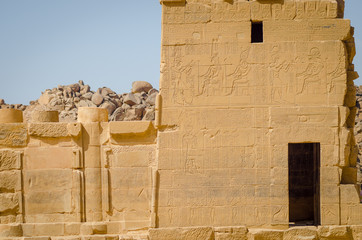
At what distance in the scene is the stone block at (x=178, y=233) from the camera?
664 cm

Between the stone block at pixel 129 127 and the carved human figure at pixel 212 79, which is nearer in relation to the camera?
the carved human figure at pixel 212 79

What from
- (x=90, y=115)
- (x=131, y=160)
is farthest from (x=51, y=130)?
(x=131, y=160)

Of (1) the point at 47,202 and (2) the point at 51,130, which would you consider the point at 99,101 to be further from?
(1) the point at 47,202

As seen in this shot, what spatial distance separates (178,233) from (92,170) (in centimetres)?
192

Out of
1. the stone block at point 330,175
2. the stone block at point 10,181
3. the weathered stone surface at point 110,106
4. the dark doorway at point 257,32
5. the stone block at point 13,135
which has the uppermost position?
the dark doorway at point 257,32

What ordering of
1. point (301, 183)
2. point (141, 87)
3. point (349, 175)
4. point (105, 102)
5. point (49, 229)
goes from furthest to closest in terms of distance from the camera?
point (141, 87), point (105, 102), point (301, 183), point (49, 229), point (349, 175)

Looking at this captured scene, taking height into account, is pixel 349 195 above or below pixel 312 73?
below

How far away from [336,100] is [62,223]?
5293mm

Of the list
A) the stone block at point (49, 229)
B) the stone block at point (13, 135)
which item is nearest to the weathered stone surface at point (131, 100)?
the stone block at point (13, 135)

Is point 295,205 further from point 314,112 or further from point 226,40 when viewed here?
point 226,40

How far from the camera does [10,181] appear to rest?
7.06m

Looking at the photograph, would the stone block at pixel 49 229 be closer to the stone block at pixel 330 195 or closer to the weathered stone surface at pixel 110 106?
the stone block at pixel 330 195

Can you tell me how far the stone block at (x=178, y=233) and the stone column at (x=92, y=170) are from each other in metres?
1.11

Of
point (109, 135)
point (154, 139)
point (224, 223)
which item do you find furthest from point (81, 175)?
point (224, 223)
